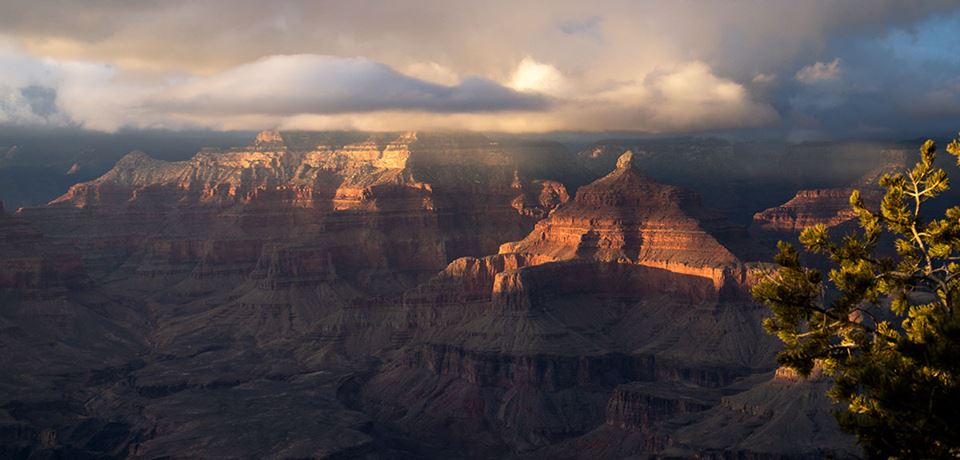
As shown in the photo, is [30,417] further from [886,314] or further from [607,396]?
[886,314]

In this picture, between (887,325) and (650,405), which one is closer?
(887,325)

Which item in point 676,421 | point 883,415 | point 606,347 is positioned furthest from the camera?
point 606,347

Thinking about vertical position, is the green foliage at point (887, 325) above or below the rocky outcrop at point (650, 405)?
above

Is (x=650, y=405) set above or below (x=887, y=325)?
below

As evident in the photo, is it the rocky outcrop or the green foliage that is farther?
the rocky outcrop

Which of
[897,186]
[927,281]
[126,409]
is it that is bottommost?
[126,409]

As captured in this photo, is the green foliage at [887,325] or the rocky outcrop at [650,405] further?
the rocky outcrop at [650,405]

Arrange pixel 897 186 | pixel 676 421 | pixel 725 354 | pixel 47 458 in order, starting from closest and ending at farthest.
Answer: pixel 897 186 → pixel 676 421 → pixel 47 458 → pixel 725 354

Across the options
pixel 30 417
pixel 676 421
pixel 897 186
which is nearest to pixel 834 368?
pixel 897 186
